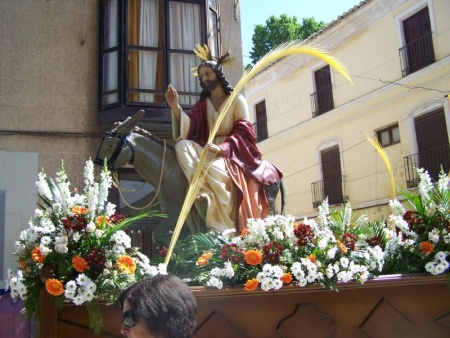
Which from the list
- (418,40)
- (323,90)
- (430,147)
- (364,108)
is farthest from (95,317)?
(323,90)

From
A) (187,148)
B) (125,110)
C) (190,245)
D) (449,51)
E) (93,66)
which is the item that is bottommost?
(190,245)

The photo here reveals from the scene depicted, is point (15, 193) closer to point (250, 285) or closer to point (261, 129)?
point (250, 285)

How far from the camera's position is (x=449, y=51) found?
1505cm

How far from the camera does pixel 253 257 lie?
12.6 ft

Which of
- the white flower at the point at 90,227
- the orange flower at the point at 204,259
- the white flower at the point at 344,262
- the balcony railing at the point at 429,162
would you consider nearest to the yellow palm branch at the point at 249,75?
the orange flower at the point at 204,259

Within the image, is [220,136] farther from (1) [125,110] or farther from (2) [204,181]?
(1) [125,110]

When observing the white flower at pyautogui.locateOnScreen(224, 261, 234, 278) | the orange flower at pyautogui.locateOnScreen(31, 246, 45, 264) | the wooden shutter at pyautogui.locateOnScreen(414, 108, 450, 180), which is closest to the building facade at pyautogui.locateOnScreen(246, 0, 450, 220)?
the wooden shutter at pyautogui.locateOnScreen(414, 108, 450, 180)

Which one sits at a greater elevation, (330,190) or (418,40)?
(418,40)

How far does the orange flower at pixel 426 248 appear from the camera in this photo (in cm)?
434

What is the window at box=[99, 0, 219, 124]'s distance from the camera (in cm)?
956

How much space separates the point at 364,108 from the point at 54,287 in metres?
15.3

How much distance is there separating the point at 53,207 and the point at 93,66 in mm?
6494

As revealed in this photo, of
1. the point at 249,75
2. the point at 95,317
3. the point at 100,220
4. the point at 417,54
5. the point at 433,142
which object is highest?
the point at 417,54

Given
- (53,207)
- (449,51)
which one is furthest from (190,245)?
(449,51)
